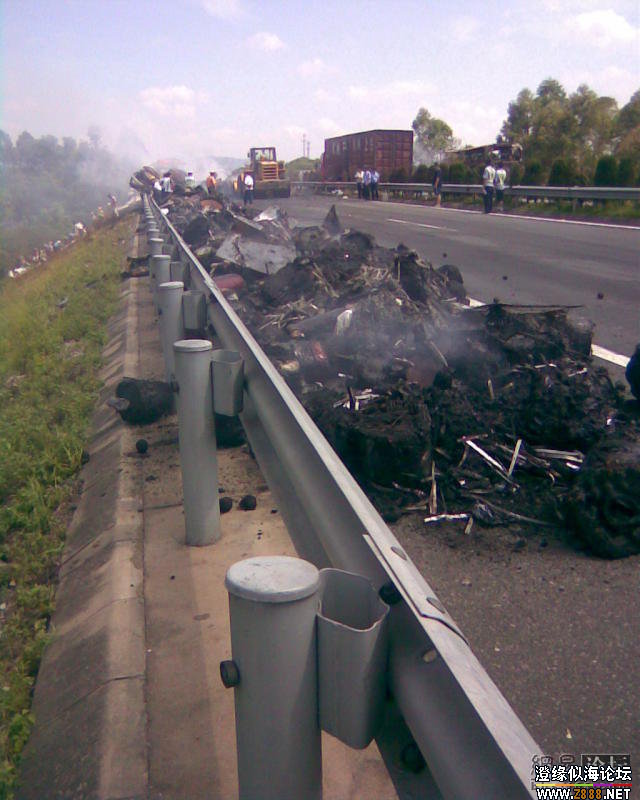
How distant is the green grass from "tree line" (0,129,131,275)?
1349 inches

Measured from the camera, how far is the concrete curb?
2311mm

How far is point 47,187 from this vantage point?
274ft

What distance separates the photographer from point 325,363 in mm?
6031

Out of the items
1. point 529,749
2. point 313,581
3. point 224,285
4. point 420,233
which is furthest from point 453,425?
point 420,233

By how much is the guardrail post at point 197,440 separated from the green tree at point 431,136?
103263 mm

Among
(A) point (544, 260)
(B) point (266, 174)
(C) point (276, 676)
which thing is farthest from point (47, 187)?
(C) point (276, 676)

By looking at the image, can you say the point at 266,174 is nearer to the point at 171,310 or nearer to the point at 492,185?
the point at 492,185

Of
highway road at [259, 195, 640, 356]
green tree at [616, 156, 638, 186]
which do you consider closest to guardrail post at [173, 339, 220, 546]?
highway road at [259, 195, 640, 356]

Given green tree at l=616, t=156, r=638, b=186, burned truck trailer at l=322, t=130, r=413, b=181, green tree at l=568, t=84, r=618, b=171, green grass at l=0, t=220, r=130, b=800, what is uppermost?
green tree at l=568, t=84, r=618, b=171

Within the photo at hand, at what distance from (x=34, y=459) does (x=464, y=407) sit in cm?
330

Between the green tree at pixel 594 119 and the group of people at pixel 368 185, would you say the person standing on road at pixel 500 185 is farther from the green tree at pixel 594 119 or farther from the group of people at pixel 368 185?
the green tree at pixel 594 119

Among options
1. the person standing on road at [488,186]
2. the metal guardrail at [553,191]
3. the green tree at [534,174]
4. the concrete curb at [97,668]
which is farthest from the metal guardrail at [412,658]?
the green tree at [534,174]

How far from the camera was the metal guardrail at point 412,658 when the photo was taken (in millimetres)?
1014

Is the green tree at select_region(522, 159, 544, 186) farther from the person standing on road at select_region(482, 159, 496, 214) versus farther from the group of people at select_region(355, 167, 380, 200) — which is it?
the group of people at select_region(355, 167, 380, 200)
